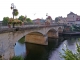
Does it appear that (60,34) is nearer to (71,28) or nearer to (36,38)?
(71,28)

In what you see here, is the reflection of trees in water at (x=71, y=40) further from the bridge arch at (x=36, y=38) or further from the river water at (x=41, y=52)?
the bridge arch at (x=36, y=38)

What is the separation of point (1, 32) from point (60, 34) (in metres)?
55.0

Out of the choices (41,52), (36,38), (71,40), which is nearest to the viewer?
(41,52)

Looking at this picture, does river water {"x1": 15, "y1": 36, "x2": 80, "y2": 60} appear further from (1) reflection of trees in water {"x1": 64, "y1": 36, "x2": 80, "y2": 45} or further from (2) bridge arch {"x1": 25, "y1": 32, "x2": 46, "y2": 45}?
(1) reflection of trees in water {"x1": 64, "y1": 36, "x2": 80, "y2": 45}

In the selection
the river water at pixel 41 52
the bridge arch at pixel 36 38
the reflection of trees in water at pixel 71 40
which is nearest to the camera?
the river water at pixel 41 52

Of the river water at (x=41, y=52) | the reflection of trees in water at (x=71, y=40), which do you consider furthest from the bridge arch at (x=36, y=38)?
the reflection of trees in water at (x=71, y=40)

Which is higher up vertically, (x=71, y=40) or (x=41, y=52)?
(x=71, y=40)

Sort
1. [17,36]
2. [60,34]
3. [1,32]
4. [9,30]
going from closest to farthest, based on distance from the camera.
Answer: [1,32]
[9,30]
[17,36]
[60,34]

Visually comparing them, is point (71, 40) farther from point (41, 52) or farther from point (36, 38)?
point (41, 52)

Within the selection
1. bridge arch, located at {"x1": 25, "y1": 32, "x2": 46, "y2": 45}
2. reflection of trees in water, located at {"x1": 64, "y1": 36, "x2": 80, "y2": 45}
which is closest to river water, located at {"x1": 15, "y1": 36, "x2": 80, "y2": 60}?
bridge arch, located at {"x1": 25, "y1": 32, "x2": 46, "y2": 45}

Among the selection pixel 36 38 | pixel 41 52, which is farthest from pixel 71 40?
pixel 41 52

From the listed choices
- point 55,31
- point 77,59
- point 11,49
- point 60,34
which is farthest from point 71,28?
point 77,59

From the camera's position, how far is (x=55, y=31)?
64.8 m

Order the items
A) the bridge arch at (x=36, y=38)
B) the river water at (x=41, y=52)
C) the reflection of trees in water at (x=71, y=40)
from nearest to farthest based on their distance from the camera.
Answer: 1. the river water at (x=41, y=52)
2. the bridge arch at (x=36, y=38)
3. the reflection of trees in water at (x=71, y=40)
